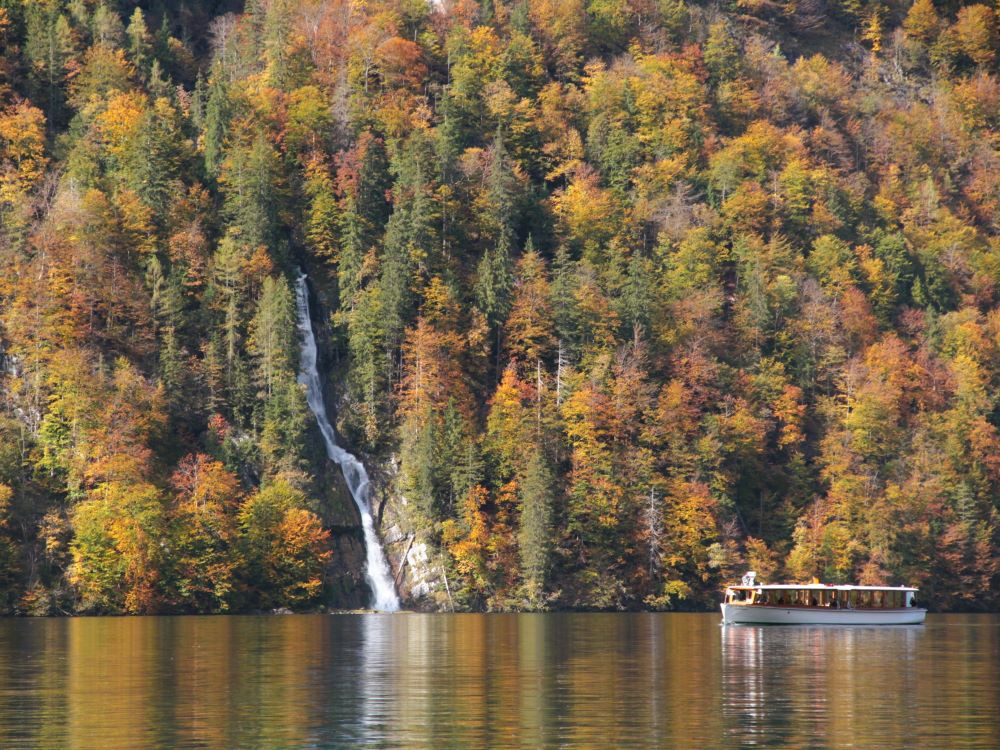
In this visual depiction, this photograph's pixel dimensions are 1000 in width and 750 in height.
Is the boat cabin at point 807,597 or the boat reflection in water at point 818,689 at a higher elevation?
the boat cabin at point 807,597

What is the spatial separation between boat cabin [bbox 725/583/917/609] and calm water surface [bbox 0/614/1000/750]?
16.2 m


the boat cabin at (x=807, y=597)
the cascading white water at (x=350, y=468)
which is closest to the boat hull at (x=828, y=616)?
the boat cabin at (x=807, y=597)

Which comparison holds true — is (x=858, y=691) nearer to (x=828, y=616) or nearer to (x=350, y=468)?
(x=828, y=616)

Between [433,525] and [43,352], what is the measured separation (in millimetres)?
37532

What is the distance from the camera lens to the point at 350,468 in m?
158

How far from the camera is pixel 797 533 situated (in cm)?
15862

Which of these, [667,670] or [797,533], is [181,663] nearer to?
[667,670]

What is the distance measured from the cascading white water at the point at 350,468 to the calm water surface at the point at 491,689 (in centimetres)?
3824

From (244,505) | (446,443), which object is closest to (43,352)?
(244,505)

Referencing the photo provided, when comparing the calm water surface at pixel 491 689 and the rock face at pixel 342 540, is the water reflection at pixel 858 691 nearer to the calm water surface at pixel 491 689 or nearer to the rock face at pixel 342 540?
the calm water surface at pixel 491 689

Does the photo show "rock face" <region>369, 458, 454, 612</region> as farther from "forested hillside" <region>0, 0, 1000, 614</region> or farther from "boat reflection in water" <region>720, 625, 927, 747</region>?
"boat reflection in water" <region>720, 625, 927, 747</region>

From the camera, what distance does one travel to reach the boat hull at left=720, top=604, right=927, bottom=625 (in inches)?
5034

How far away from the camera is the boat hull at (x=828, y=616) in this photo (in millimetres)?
127875

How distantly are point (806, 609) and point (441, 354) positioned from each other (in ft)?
165
